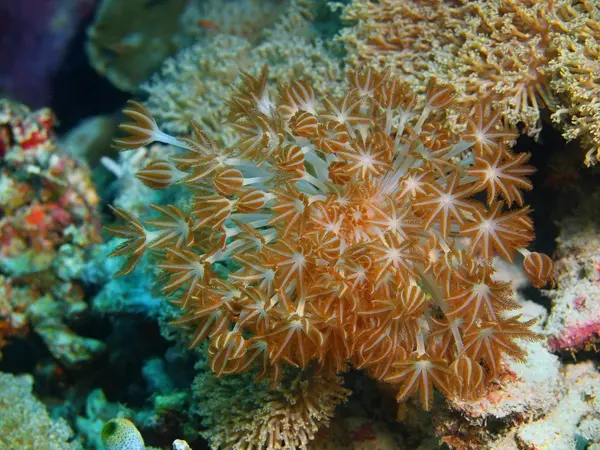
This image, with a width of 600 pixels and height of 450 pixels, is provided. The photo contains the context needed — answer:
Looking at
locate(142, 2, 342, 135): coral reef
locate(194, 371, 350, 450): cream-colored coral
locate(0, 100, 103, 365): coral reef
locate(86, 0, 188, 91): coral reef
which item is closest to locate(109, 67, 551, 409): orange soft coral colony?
locate(194, 371, 350, 450): cream-colored coral

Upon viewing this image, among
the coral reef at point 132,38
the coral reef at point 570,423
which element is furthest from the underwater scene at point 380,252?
the coral reef at point 132,38

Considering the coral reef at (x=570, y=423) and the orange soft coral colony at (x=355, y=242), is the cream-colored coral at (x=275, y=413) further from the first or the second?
the coral reef at (x=570, y=423)

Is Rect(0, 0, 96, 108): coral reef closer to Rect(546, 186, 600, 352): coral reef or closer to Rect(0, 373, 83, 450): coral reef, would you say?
Rect(0, 373, 83, 450): coral reef

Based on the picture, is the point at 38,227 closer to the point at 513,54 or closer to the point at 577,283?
the point at 513,54

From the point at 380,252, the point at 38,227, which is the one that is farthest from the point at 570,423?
the point at 38,227

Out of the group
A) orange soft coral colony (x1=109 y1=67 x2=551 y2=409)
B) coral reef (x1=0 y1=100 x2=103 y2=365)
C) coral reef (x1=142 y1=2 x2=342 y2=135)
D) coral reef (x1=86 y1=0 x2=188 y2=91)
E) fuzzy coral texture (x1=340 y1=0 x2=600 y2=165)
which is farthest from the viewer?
coral reef (x1=86 y1=0 x2=188 y2=91)

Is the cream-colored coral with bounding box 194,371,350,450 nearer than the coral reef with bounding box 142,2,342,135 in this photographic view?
Yes
